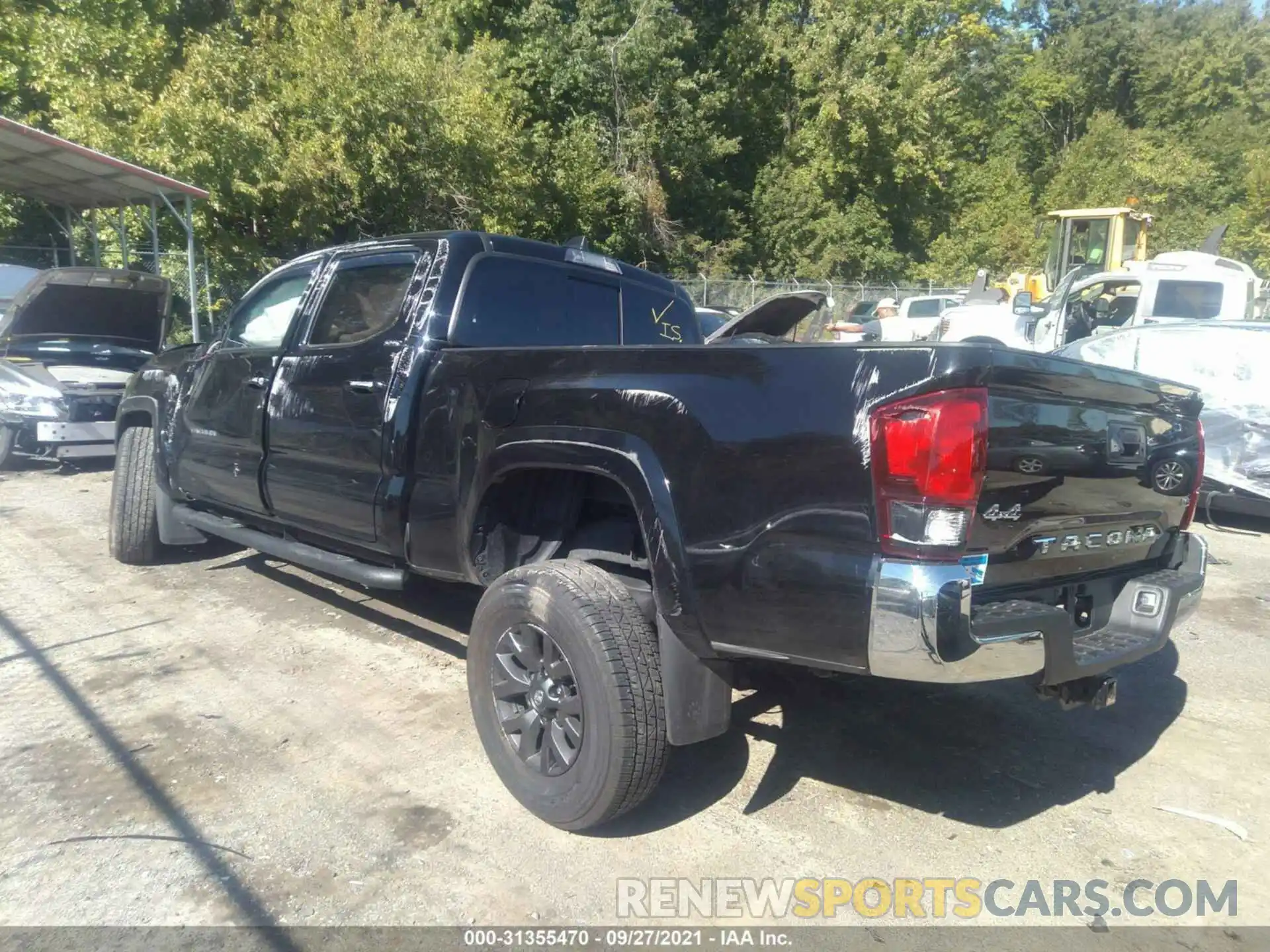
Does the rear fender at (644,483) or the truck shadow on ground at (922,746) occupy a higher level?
the rear fender at (644,483)

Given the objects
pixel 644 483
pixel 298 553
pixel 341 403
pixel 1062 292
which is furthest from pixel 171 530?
pixel 1062 292

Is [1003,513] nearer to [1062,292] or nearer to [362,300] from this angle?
[362,300]

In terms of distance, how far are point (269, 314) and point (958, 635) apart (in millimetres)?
4215

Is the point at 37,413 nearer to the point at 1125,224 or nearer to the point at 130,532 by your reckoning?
the point at 130,532

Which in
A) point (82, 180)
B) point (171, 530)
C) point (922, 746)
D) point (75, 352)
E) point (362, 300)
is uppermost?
point (82, 180)

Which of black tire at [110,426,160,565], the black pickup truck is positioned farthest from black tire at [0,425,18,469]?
the black pickup truck

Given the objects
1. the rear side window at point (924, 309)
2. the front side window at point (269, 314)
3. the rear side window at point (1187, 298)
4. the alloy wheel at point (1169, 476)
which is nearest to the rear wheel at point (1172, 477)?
the alloy wheel at point (1169, 476)

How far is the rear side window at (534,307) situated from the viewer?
425 cm

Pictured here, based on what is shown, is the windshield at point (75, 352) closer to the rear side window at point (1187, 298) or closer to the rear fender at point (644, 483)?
the rear fender at point (644, 483)

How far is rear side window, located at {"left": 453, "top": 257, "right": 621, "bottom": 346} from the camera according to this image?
167 inches

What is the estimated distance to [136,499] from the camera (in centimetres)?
626

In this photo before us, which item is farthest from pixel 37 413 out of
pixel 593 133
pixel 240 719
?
pixel 593 133

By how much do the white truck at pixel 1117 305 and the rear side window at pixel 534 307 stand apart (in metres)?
9.75

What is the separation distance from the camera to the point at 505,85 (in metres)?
21.6
